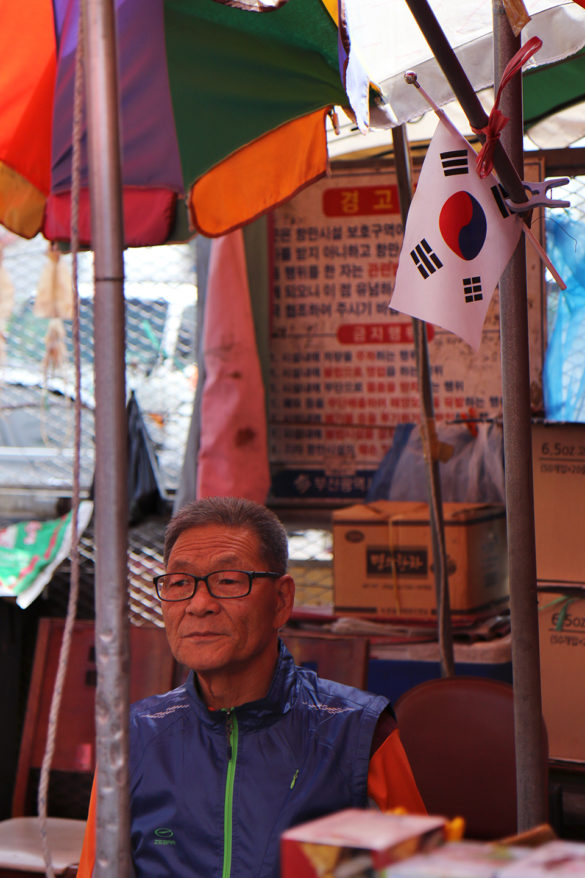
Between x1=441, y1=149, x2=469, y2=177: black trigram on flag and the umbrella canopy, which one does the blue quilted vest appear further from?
the umbrella canopy

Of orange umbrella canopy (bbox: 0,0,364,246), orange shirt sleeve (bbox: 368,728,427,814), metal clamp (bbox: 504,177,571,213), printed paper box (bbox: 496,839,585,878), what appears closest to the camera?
printed paper box (bbox: 496,839,585,878)

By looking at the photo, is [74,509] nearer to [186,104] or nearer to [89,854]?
[89,854]

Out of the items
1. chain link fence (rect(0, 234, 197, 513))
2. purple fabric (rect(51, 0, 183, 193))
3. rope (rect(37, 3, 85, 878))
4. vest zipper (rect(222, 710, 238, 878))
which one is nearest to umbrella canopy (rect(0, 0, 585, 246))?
purple fabric (rect(51, 0, 183, 193))

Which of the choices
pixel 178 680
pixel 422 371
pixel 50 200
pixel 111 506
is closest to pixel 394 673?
pixel 178 680

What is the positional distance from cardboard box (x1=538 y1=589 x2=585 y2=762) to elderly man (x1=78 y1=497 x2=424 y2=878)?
1381 mm

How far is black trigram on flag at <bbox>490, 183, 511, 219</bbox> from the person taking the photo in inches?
67.2

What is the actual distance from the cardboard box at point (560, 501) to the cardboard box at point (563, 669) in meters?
0.07

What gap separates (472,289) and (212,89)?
1.16 metres

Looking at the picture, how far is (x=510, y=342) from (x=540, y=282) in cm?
262

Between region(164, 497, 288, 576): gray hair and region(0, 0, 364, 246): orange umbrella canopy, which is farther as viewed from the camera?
region(0, 0, 364, 246): orange umbrella canopy

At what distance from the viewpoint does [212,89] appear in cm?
250

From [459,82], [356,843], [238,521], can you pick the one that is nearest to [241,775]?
[238,521]

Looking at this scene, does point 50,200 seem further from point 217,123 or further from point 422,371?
point 422,371

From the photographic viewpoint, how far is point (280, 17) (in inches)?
87.8
